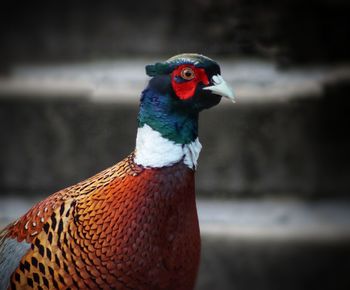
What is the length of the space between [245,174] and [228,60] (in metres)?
0.35

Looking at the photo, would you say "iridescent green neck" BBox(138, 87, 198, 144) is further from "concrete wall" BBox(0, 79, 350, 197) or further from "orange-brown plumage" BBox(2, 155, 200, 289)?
"concrete wall" BBox(0, 79, 350, 197)

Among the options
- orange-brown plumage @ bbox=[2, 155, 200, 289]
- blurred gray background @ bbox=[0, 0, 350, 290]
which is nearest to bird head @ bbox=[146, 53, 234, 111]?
orange-brown plumage @ bbox=[2, 155, 200, 289]

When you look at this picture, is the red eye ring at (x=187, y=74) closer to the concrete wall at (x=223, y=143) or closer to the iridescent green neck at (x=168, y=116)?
the iridescent green neck at (x=168, y=116)

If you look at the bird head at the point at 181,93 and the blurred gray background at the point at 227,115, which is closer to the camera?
the bird head at the point at 181,93

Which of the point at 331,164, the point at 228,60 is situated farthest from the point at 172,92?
the point at 331,164

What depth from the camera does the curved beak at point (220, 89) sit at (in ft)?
3.25

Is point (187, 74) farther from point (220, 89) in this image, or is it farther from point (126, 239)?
point (126, 239)

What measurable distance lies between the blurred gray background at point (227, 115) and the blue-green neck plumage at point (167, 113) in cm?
79

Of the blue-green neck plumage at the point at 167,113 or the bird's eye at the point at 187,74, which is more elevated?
the bird's eye at the point at 187,74

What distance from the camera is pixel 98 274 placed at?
40.2 inches

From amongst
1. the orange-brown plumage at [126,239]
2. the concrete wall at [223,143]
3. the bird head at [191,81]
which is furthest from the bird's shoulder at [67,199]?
the concrete wall at [223,143]

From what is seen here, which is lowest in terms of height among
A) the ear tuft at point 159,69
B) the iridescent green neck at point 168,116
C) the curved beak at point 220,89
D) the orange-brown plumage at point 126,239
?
the orange-brown plumage at point 126,239

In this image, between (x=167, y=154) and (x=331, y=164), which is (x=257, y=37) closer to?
(x=331, y=164)

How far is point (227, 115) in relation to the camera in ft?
5.97
